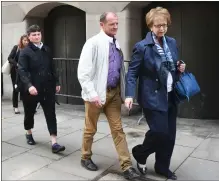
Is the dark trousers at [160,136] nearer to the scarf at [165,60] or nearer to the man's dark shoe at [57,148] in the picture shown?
the scarf at [165,60]

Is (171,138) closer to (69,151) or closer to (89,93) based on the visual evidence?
(89,93)

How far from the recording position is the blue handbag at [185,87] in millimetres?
3633

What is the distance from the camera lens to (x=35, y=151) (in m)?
4.90

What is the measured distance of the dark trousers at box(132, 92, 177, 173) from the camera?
12.0 feet

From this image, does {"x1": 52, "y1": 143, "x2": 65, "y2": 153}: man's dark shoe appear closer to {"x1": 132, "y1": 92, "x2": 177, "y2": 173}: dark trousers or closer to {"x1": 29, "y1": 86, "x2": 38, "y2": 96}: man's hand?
{"x1": 29, "y1": 86, "x2": 38, "y2": 96}: man's hand

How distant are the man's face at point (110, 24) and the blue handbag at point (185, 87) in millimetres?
940

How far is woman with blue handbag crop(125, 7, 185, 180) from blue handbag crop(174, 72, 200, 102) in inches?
2.7

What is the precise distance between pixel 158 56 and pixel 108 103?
32.9 inches

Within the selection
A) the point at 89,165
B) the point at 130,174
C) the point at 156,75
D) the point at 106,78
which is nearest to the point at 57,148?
the point at 89,165

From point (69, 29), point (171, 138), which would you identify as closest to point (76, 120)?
point (69, 29)

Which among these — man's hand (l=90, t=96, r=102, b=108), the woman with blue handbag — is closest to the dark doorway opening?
man's hand (l=90, t=96, r=102, b=108)

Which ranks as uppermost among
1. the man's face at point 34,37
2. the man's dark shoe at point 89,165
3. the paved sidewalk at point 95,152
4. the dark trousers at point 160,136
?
the man's face at point 34,37

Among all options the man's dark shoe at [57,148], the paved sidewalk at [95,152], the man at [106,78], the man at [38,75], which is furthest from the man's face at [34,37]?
the paved sidewalk at [95,152]

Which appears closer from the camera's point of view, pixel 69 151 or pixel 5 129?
pixel 69 151
